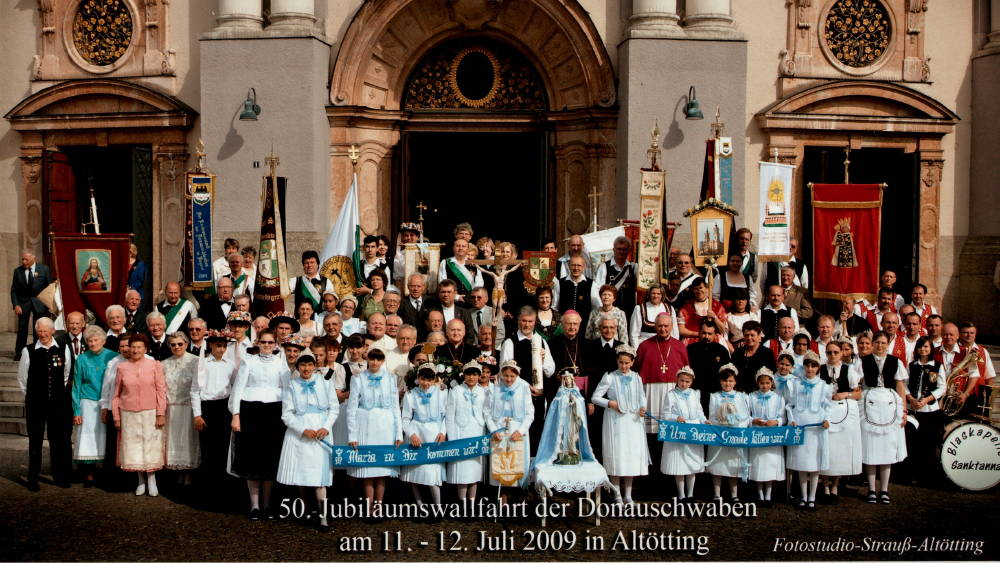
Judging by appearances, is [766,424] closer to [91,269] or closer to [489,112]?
[91,269]

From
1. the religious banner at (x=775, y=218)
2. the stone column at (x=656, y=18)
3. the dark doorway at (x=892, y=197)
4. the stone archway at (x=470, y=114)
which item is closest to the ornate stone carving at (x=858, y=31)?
the dark doorway at (x=892, y=197)

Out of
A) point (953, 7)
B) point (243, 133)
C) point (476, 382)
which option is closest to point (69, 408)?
point (476, 382)

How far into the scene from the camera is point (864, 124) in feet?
52.7

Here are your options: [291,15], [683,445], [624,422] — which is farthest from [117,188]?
[683,445]

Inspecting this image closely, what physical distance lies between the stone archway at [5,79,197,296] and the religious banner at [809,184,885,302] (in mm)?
9619

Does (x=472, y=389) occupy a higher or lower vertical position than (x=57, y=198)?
lower

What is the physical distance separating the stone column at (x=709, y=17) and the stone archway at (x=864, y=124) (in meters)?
1.54

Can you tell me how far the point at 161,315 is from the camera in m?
10.5

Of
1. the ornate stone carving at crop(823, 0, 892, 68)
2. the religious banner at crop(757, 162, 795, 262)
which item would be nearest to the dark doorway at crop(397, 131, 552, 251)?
the ornate stone carving at crop(823, 0, 892, 68)

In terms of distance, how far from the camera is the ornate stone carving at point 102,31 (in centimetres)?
1667

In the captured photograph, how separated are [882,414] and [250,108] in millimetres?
9599

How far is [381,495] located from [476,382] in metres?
1.29

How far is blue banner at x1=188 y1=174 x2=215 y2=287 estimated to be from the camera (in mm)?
12658

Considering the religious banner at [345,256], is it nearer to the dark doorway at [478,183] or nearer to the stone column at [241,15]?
the dark doorway at [478,183]
